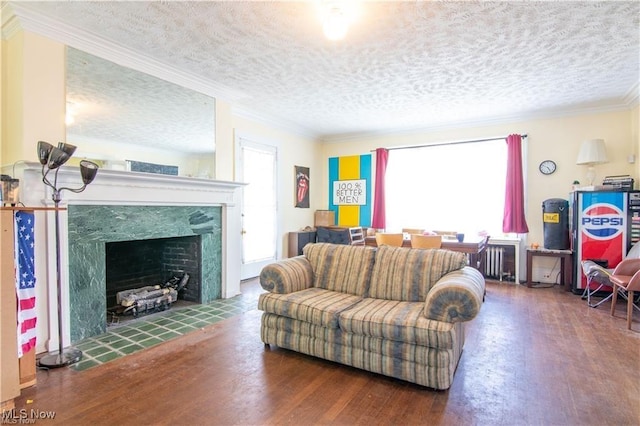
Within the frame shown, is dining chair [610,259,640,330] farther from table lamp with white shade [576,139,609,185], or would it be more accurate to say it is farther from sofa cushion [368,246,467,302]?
sofa cushion [368,246,467,302]

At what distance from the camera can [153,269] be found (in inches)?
170

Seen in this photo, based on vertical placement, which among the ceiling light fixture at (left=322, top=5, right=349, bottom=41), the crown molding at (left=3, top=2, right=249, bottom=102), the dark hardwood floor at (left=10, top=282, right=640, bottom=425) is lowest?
the dark hardwood floor at (left=10, top=282, right=640, bottom=425)

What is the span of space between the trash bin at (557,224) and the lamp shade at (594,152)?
0.65 m

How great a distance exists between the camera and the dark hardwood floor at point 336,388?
6.29 ft

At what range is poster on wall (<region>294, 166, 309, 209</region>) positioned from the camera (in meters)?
6.48

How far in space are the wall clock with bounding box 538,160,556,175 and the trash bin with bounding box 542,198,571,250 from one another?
1.59ft

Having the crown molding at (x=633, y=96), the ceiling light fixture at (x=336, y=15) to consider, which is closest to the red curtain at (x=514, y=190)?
the crown molding at (x=633, y=96)

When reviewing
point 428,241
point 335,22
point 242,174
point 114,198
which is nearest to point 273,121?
point 242,174

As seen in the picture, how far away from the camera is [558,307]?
156 inches

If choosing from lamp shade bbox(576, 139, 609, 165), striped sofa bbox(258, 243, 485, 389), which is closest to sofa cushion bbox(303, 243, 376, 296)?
striped sofa bbox(258, 243, 485, 389)

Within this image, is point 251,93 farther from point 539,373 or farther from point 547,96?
point 539,373

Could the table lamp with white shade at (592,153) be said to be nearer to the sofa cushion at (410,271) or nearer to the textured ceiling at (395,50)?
the textured ceiling at (395,50)

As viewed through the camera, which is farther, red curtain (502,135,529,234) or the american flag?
red curtain (502,135,529,234)

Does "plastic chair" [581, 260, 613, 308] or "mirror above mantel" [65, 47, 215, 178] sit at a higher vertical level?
"mirror above mantel" [65, 47, 215, 178]
